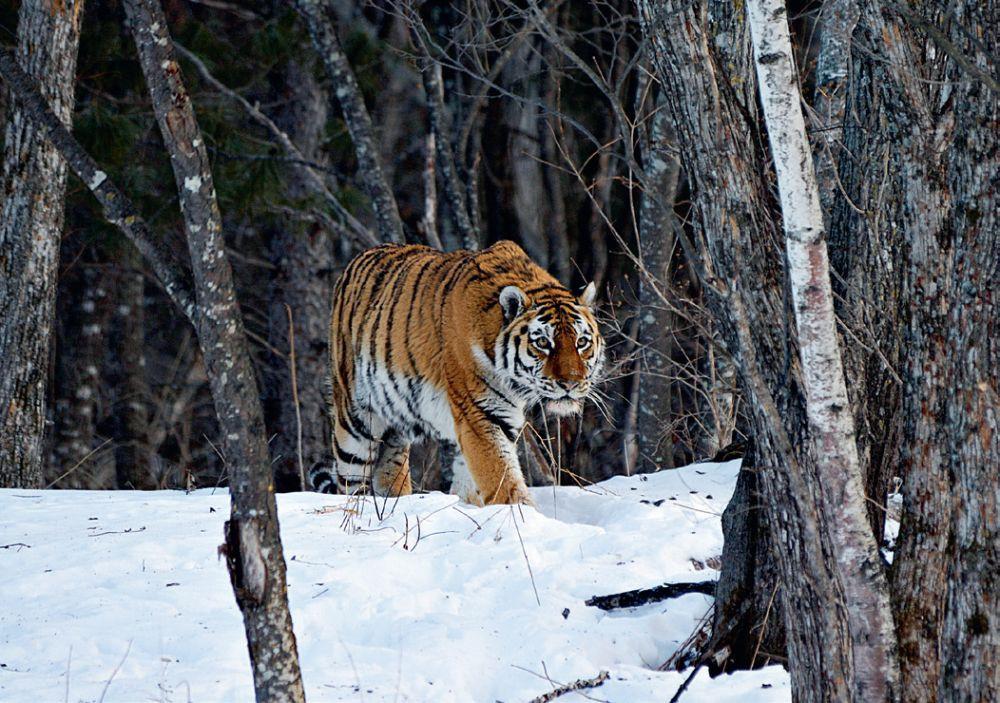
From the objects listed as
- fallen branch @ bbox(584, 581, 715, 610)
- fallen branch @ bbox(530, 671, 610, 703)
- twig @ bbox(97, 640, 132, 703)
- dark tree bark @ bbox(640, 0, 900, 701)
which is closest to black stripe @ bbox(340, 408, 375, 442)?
fallen branch @ bbox(584, 581, 715, 610)

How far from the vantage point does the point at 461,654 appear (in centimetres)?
427

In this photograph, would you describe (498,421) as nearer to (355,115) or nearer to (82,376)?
(355,115)

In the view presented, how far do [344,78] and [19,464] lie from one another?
146 inches

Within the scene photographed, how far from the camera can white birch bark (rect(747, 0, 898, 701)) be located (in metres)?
3.12

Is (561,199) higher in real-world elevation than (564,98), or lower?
lower

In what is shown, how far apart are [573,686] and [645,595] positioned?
73 centimetres

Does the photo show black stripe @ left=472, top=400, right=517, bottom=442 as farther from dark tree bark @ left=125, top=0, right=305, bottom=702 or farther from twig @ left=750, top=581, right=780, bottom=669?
dark tree bark @ left=125, top=0, right=305, bottom=702

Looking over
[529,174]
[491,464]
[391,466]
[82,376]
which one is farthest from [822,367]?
[529,174]

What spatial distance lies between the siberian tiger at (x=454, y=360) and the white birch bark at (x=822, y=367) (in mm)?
3068

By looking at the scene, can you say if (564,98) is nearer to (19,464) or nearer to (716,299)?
(19,464)

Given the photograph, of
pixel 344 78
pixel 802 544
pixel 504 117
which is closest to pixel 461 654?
pixel 802 544

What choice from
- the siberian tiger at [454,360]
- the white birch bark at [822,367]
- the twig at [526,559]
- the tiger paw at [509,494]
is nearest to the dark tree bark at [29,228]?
the siberian tiger at [454,360]

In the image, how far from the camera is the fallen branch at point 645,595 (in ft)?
15.4

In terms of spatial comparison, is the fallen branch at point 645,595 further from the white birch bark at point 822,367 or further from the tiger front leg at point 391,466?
the tiger front leg at point 391,466
